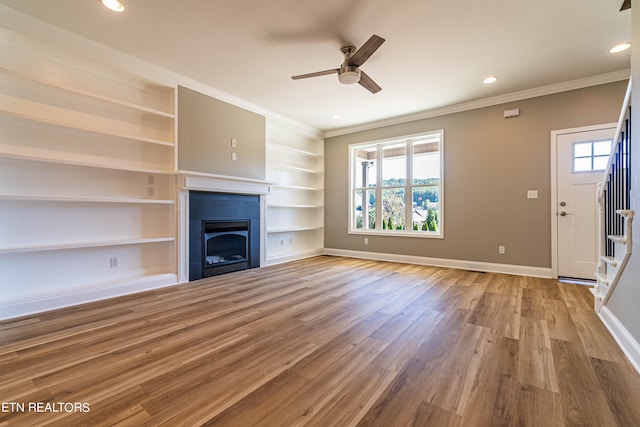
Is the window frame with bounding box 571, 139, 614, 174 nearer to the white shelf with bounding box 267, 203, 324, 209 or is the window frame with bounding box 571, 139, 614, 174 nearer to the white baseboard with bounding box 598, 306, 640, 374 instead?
the white baseboard with bounding box 598, 306, 640, 374

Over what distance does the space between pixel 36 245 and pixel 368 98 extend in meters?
4.52

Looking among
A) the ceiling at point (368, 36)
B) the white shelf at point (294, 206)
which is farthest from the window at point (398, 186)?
the ceiling at point (368, 36)

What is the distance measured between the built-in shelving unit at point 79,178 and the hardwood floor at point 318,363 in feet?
1.76

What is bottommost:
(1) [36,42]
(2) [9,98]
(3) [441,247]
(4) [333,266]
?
(4) [333,266]

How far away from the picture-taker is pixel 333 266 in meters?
4.95

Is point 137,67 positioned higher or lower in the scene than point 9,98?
higher

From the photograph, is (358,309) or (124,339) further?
(358,309)

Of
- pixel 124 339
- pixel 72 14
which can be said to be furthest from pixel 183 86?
pixel 124 339

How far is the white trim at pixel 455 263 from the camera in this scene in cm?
416

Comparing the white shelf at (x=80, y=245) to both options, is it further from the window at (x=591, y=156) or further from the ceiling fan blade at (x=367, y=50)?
the window at (x=591, y=156)

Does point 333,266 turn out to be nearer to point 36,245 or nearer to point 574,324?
point 574,324

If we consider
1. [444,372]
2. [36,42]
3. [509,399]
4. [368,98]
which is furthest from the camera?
[368,98]

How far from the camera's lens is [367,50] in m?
2.61

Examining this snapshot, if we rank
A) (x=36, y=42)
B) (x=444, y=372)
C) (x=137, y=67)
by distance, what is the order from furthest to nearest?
(x=137, y=67), (x=36, y=42), (x=444, y=372)
